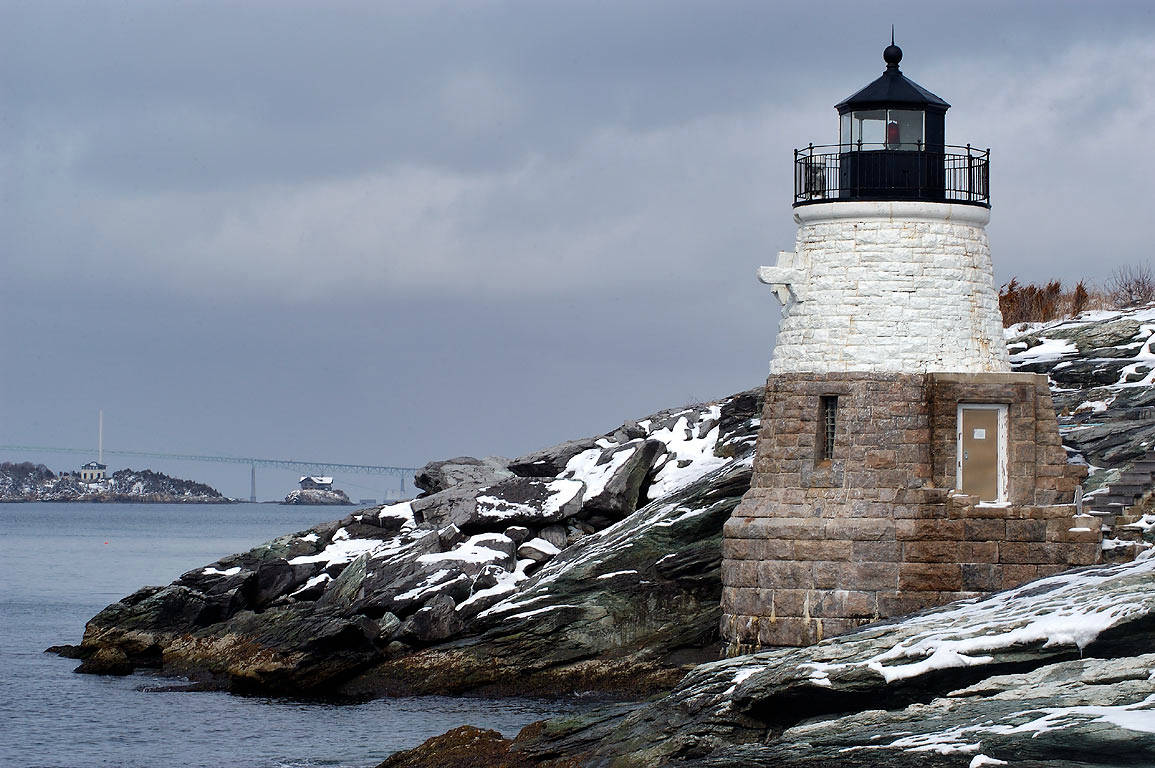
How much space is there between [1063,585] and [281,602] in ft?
55.1

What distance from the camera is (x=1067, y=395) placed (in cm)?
2916

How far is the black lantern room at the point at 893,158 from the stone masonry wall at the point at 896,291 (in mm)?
283

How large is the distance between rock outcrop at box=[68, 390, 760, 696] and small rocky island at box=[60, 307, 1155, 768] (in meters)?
0.05

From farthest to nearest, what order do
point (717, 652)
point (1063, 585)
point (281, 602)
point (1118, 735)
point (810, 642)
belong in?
point (281, 602) < point (717, 652) < point (810, 642) < point (1063, 585) < point (1118, 735)

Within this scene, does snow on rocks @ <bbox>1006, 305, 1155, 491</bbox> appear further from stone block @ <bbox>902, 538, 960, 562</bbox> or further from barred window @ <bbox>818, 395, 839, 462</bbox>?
barred window @ <bbox>818, 395, 839, 462</bbox>

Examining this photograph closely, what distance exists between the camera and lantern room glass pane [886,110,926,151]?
23812 millimetres

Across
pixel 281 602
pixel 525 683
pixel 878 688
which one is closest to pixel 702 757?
pixel 878 688

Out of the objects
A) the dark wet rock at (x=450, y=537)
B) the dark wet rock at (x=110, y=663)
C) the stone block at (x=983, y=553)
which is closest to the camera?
the stone block at (x=983, y=553)

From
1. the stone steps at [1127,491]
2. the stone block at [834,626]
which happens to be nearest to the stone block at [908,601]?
the stone block at [834,626]

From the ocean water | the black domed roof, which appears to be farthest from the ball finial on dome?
the ocean water

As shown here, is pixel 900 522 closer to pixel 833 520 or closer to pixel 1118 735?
pixel 833 520

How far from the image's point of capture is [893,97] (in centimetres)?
2375

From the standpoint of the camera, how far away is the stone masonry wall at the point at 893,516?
22.8 m

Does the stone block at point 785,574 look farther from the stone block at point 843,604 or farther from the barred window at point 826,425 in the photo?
the barred window at point 826,425
